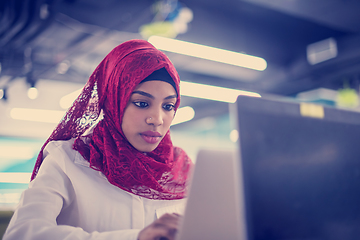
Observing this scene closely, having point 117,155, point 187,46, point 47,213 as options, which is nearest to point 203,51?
point 187,46

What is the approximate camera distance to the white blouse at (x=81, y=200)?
2.60ft

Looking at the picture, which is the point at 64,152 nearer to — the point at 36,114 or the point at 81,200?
the point at 81,200

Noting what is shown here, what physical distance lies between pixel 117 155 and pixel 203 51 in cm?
302

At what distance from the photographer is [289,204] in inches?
19.0

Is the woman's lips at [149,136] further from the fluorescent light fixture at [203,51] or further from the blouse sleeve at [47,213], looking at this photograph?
the fluorescent light fixture at [203,51]

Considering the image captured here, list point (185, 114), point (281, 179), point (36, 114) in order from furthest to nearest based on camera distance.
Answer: point (185, 114)
point (36, 114)
point (281, 179)

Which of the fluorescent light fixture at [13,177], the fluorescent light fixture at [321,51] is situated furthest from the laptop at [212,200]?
the fluorescent light fixture at [13,177]

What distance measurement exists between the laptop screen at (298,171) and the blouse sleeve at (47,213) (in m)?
0.30

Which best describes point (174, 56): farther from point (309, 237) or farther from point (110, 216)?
point (309, 237)

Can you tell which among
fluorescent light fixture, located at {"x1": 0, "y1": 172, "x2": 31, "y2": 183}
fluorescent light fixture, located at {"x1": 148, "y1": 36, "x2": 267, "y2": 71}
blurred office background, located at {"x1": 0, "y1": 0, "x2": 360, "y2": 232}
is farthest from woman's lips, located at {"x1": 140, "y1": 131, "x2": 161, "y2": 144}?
fluorescent light fixture, located at {"x1": 0, "y1": 172, "x2": 31, "y2": 183}

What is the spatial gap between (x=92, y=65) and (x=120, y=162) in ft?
15.8

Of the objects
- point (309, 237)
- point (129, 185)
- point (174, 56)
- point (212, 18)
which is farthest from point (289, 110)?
point (174, 56)

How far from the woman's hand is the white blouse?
0.27 metres

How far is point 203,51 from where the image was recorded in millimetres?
3816
